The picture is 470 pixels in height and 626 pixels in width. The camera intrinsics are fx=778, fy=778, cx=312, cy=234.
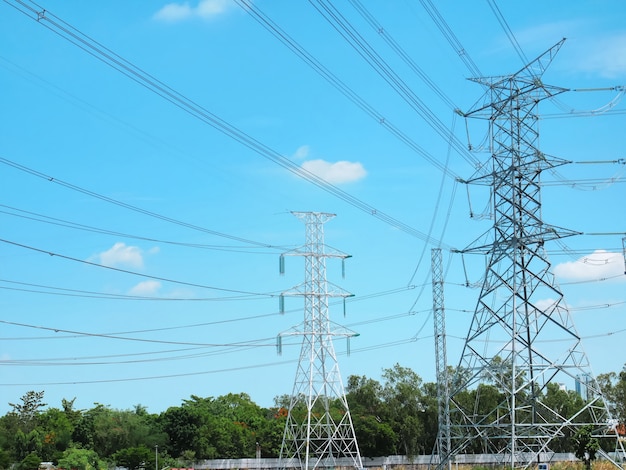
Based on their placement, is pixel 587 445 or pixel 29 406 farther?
pixel 29 406

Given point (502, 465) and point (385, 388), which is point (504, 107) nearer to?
Result: point (502, 465)

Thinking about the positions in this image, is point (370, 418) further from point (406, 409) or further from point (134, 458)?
point (134, 458)

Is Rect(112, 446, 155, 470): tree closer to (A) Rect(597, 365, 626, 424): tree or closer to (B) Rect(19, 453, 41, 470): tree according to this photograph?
(B) Rect(19, 453, 41, 470): tree

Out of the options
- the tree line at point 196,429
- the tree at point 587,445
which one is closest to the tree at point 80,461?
the tree line at point 196,429

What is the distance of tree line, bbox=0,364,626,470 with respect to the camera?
63.4 metres

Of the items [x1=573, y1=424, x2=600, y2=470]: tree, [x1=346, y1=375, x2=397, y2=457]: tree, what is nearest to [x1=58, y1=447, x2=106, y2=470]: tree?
[x1=346, y1=375, x2=397, y2=457]: tree

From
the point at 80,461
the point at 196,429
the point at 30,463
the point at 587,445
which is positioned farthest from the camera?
the point at 196,429

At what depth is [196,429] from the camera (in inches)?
2758

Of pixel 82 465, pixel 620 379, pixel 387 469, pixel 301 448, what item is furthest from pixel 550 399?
pixel 82 465

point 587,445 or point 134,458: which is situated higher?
point 587,445

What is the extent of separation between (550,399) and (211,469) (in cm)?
3471

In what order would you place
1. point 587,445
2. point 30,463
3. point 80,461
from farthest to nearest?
point 30,463
point 80,461
point 587,445

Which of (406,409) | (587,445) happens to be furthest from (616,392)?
(587,445)

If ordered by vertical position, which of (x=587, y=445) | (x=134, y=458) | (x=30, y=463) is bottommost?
(x=30, y=463)
